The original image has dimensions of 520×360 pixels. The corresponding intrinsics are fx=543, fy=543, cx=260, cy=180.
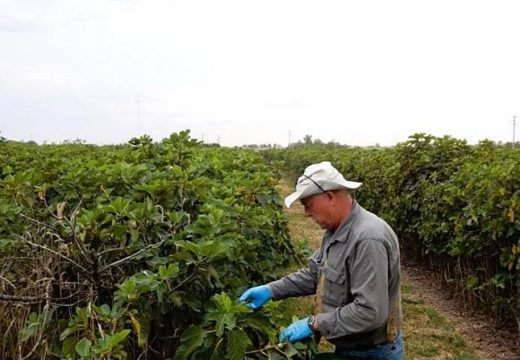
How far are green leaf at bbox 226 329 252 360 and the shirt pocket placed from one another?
0.70 m

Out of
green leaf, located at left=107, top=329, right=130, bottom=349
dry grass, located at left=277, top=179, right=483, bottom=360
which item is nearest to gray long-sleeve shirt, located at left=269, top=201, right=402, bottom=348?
green leaf, located at left=107, top=329, right=130, bottom=349

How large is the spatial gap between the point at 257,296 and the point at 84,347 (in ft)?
3.67

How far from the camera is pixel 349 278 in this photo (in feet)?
9.39

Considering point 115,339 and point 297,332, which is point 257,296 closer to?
point 297,332

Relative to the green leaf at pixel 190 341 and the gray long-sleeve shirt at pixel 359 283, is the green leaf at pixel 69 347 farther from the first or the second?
the gray long-sleeve shirt at pixel 359 283

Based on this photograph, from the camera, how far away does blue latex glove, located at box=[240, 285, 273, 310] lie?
9.57ft

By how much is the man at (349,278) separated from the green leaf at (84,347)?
930 millimetres

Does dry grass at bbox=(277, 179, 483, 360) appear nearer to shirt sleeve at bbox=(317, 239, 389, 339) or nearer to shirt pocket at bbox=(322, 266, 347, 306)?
shirt pocket at bbox=(322, 266, 347, 306)

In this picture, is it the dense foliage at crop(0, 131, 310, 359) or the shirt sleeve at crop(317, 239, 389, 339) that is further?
the shirt sleeve at crop(317, 239, 389, 339)

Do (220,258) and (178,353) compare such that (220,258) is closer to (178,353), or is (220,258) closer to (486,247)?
(178,353)

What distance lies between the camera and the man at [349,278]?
2699 millimetres

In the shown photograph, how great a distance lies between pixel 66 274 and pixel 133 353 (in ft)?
1.87

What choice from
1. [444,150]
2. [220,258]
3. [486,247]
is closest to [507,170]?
[486,247]

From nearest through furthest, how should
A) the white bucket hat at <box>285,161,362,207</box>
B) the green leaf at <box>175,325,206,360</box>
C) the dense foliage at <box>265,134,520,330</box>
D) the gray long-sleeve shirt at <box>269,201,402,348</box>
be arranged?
1. the green leaf at <box>175,325,206,360</box>
2. the gray long-sleeve shirt at <box>269,201,402,348</box>
3. the white bucket hat at <box>285,161,362,207</box>
4. the dense foliage at <box>265,134,520,330</box>
